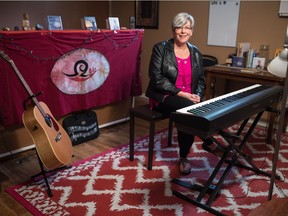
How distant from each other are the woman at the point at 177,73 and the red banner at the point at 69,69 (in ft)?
2.59

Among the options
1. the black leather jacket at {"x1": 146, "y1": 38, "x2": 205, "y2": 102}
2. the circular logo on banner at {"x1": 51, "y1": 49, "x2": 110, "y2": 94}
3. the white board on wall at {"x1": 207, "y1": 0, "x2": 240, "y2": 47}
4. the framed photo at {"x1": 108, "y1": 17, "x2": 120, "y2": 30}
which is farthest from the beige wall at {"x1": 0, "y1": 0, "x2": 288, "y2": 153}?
the black leather jacket at {"x1": 146, "y1": 38, "x2": 205, "y2": 102}

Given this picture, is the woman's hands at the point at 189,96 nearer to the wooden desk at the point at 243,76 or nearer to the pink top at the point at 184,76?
the pink top at the point at 184,76

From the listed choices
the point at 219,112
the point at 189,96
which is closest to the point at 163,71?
the point at 189,96

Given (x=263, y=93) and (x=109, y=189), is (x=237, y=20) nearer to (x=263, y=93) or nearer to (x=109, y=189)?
(x=263, y=93)

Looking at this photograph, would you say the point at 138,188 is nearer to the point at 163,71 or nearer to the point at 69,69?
the point at 163,71

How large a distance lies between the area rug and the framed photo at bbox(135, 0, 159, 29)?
2355 millimetres

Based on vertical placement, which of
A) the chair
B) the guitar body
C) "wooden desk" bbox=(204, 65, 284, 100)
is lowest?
the guitar body

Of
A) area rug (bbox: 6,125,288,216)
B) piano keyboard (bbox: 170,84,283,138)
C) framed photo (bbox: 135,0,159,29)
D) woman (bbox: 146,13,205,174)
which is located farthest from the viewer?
framed photo (bbox: 135,0,159,29)

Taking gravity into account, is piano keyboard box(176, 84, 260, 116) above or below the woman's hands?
above

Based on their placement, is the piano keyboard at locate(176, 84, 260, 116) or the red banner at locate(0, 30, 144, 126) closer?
the piano keyboard at locate(176, 84, 260, 116)

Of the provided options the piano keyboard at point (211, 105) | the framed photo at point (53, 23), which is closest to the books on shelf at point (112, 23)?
the framed photo at point (53, 23)

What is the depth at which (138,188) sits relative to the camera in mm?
2189

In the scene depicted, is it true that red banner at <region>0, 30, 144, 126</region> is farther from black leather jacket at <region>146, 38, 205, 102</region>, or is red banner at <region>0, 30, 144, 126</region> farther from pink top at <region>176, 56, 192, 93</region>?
pink top at <region>176, 56, 192, 93</region>

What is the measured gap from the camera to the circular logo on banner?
8.82 ft
